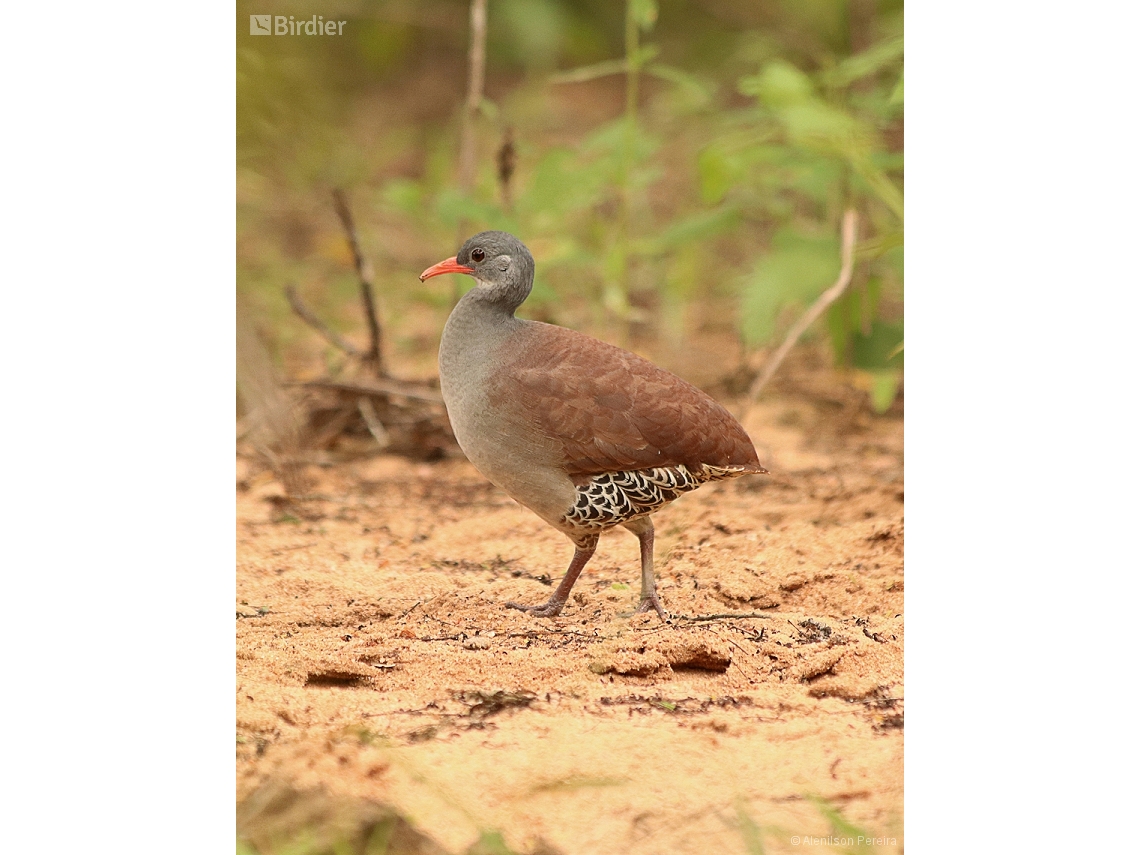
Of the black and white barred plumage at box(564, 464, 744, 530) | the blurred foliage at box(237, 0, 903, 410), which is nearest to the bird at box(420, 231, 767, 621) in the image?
the black and white barred plumage at box(564, 464, 744, 530)

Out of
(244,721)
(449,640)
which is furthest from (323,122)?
(244,721)

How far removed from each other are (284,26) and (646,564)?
2473mm

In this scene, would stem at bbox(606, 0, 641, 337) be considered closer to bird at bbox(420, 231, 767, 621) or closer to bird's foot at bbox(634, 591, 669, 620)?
bird at bbox(420, 231, 767, 621)

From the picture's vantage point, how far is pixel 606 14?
9930mm

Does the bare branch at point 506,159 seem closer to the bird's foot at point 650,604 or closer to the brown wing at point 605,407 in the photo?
the brown wing at point 605,407

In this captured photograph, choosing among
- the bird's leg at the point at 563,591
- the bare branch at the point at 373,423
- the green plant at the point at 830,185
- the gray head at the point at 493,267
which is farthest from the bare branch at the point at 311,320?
the bird's leg at the point at 563,591

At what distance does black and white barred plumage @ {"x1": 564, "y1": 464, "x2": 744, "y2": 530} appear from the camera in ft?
13.5

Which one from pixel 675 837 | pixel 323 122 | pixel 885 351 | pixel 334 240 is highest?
pixel 323 122

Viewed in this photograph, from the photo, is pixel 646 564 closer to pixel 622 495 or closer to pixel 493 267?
pixel 622 495

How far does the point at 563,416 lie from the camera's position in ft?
13.4

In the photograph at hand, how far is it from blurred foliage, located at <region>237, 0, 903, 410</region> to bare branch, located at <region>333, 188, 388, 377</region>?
0.55ft

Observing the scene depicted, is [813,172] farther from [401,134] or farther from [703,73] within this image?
[401,134]

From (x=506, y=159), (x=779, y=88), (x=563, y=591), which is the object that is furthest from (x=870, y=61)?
(x=563, y=591)

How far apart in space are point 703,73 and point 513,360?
5585mm
